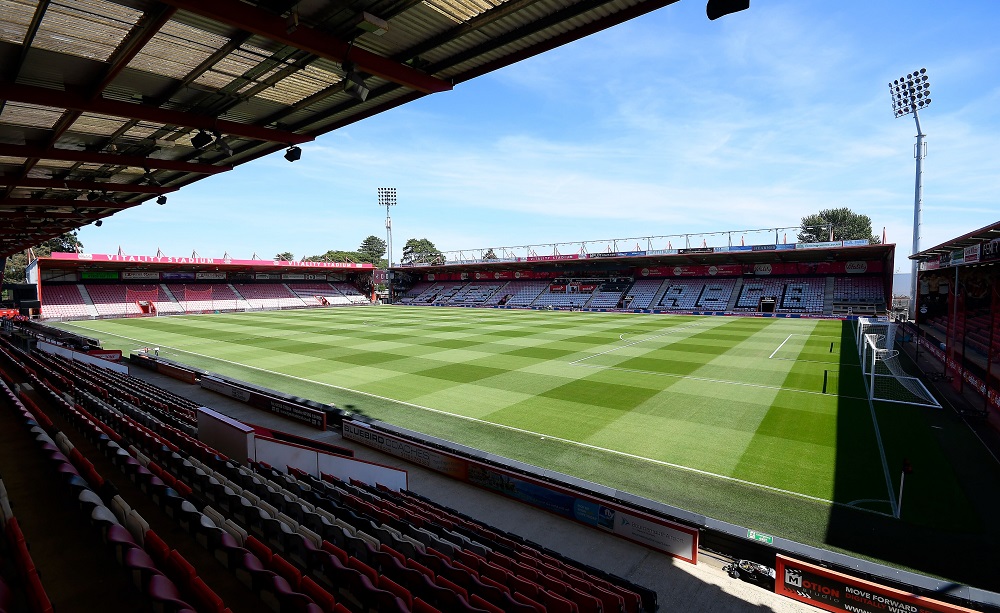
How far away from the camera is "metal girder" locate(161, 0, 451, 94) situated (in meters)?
4.38

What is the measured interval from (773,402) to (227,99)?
16.5 m

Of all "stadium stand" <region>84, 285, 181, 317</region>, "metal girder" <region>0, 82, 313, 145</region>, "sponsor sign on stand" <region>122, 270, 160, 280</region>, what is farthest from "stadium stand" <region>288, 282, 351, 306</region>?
"metal girder" <region>0, 82, 313, 145</region>

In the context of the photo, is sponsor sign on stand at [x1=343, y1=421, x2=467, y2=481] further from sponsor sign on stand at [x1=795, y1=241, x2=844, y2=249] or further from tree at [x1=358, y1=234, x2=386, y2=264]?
tree at [x1=358, y1=234, x2=386, y2=264]

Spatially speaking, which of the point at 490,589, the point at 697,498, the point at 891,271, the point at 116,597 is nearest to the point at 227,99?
the point at 116,597

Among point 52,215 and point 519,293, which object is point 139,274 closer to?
point 52,215

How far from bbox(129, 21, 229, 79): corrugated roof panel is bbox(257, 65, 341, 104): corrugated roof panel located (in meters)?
1.02

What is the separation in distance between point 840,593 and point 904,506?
461 centimetres

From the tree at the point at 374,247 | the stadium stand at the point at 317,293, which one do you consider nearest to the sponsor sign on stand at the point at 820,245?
the stadium stand at the point at 317,293

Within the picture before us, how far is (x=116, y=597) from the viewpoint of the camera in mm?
3027

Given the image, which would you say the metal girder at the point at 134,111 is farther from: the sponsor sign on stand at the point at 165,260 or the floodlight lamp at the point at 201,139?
the sponsor sign on stand at the point at 165,260

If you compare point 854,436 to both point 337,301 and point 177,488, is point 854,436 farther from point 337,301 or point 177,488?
point 337,301

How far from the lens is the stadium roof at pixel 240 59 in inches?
188

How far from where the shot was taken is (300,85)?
266 inches

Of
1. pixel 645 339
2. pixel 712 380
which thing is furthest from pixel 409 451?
pixel 645 339
